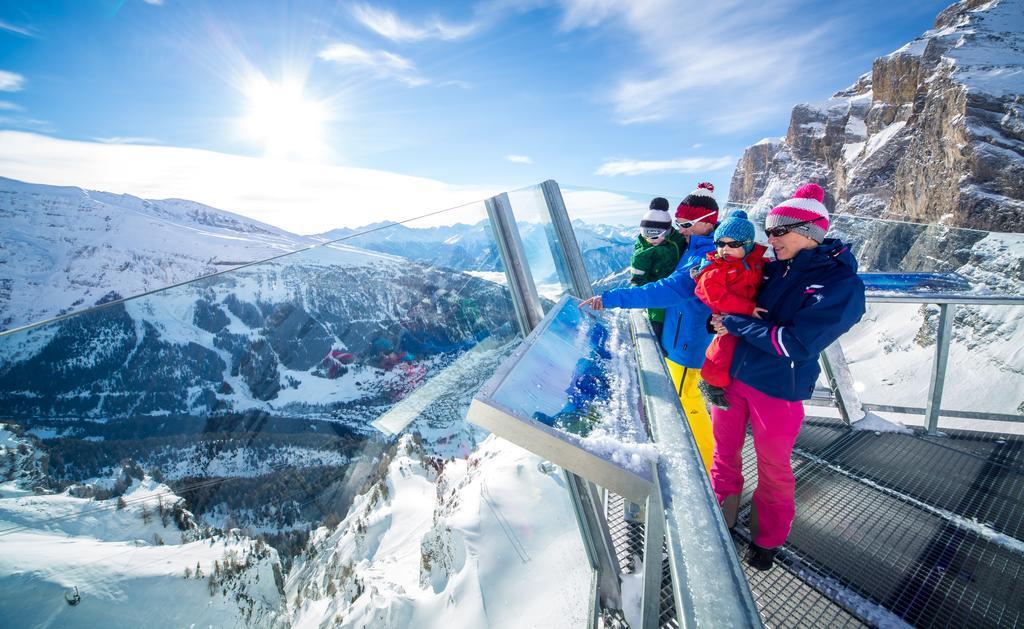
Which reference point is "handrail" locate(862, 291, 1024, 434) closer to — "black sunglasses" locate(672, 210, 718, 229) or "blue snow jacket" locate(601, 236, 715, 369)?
"black sunglasses" locate(672, 210, 718, 229)

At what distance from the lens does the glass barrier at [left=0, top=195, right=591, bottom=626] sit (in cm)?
119

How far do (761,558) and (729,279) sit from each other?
159cm

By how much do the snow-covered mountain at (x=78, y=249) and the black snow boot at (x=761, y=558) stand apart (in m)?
14.4

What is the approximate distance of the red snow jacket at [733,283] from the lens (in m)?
2.14

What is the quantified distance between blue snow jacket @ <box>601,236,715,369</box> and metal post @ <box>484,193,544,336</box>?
0.46 metres

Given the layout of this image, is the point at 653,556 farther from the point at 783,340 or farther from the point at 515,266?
the point at 515,266

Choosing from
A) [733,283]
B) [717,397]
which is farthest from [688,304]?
[717,397]

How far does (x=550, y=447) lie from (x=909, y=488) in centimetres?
355

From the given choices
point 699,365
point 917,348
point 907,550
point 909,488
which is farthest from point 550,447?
point 917,348

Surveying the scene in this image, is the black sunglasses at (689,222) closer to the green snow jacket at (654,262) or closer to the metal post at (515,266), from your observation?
the green snow jacket at (654,262)

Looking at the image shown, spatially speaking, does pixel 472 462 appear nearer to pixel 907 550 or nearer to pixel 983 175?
pixel 907 550

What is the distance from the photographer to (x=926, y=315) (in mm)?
25344

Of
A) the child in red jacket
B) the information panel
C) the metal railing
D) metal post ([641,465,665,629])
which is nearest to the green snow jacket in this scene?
the child in red jacket

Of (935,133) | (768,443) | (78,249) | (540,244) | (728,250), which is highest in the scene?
(78,249)
